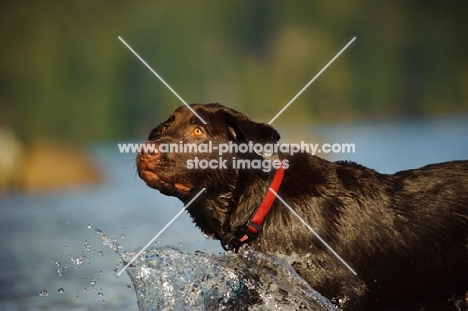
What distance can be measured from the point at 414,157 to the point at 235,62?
8253 millimetres

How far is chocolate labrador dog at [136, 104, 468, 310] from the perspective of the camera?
17.2 ft

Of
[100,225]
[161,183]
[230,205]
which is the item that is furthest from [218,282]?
[100,225]

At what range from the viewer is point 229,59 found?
23.4 m

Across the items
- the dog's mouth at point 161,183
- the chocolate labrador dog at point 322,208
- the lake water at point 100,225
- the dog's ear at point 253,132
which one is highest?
the dog's ear at point 253,132

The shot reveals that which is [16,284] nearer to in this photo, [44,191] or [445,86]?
[44,191]

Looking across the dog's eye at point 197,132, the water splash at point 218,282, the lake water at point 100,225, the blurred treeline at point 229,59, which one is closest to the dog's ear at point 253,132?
the dog's eye at point 197,132

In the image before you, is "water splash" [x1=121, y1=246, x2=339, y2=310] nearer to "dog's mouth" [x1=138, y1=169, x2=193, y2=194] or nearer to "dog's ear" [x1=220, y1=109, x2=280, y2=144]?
"dog's mouth" [x1=138, y1=169, x2=193, y2=194]

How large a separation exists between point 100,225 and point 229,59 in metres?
13.0

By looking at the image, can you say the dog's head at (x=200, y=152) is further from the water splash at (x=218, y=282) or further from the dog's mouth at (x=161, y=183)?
the water splash at (x=218, y=282)

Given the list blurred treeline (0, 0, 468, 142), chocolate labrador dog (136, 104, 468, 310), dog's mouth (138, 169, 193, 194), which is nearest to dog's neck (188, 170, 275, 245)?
chocolate labrador dog (136, 104, 468, 310)

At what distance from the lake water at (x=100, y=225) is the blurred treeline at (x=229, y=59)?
1.80 metres

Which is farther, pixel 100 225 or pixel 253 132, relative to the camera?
pixel 100 225

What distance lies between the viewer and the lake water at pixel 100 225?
7199mm

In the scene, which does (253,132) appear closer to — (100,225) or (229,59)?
(100,225)
